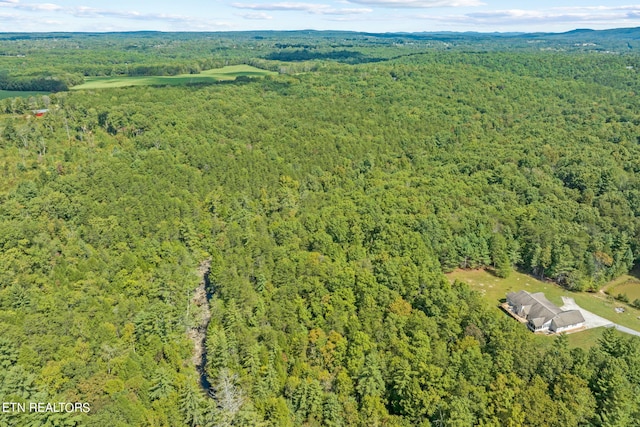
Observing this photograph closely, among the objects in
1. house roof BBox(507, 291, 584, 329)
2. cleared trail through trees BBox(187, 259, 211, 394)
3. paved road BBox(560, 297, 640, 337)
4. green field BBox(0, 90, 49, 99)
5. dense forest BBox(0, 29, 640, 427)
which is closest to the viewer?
dense forest BBox(0, 29, 640, 427)

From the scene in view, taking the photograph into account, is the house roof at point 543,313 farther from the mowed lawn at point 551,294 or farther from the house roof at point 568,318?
the mowed lawn at point 551,294

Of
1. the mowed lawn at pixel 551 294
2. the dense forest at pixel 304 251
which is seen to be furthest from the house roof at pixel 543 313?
the dense forest at pixel 304 251

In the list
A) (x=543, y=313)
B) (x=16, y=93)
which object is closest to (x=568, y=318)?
(x=543, y=313)

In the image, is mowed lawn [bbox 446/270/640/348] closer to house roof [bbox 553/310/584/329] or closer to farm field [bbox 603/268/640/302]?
house roof [bbox 553/310/584/329]

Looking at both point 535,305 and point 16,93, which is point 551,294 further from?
point 16,93

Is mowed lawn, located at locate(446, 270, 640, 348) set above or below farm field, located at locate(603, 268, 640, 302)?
above

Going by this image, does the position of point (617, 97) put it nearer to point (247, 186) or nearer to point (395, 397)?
point (247, 186)

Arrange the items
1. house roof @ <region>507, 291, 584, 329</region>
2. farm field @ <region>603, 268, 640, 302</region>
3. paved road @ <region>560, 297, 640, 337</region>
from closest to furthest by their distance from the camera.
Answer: house roof @ <region>507, 291, 584, 329</region> → paved road @ <region>560, 297, 640, 337</region> → farm field @ <region>603, 268, 640, 302</region>

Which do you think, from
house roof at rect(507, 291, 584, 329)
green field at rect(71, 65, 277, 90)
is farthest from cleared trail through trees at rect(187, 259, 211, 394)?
green field at rect(71, 65, 277, 90)
